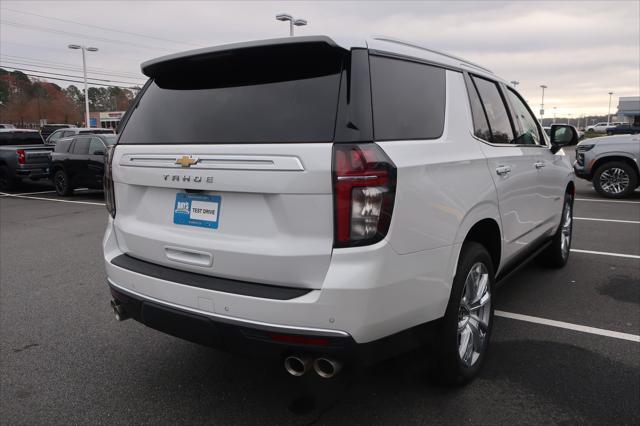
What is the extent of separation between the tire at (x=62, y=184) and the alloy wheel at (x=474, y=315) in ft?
41.8

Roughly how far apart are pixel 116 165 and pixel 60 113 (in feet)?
283

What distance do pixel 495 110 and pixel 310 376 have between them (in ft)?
7.30

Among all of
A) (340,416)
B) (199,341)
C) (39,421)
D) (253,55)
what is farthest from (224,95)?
(39,421)

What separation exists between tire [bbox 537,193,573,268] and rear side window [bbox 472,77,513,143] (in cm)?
191

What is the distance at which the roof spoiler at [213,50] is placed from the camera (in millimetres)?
2266

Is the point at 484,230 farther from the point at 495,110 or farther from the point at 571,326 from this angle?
the point at 571,326

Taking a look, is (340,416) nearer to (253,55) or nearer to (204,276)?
(204,276)

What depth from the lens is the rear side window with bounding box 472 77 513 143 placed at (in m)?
3.44

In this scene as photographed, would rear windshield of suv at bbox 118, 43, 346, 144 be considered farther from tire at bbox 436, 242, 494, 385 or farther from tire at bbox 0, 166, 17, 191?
tire at bbox 0, 166, 17, 191

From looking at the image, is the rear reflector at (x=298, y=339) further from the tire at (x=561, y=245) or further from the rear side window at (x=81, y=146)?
the rear side window at (x=81, y=146)

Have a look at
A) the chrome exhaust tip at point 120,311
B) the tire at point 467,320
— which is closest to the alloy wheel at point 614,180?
the tire at point 467,320

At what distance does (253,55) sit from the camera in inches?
97.6

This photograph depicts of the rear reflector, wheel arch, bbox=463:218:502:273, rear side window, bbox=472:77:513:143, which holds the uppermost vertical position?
rear side window, bbox=472:77:513:143

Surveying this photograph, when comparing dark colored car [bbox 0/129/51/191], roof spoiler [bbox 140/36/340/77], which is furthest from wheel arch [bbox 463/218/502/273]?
dark colored car [bbox 0/129/51/191]
